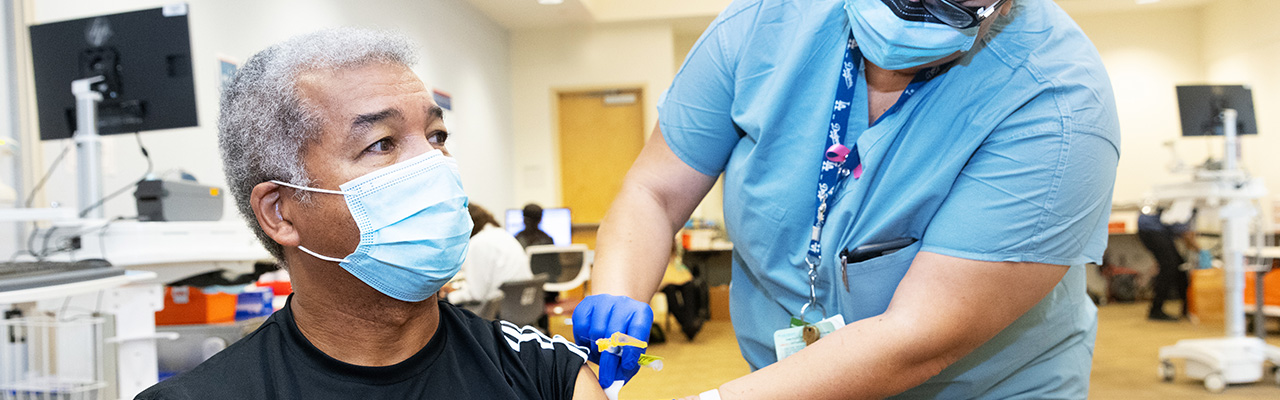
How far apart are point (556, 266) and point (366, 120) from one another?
425 centimetres

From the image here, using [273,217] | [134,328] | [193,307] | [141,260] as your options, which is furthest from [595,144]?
[273,217]

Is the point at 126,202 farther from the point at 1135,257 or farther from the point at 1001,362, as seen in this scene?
the point at 1135,257

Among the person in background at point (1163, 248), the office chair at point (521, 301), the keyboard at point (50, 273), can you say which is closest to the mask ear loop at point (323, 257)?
the keyboard at point (50, 273)

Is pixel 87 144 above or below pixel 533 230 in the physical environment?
above

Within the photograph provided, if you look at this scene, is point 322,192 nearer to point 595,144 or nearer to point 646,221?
point 646,221

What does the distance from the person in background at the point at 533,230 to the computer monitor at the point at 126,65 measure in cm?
303

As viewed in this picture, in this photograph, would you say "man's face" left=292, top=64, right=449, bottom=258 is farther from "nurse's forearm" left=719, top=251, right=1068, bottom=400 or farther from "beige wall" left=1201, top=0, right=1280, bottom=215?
"beige wall" left=1201, top=0, right=1280, bottom=215

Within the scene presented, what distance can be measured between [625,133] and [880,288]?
7315 millimetres

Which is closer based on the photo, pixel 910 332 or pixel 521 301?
pixel 910 332

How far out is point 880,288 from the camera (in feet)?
3.41

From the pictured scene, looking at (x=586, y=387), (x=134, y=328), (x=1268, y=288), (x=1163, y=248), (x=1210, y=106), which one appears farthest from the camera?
(x=1163, y=248)

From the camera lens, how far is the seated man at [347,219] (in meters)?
0.89

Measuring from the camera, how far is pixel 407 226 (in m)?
0.94

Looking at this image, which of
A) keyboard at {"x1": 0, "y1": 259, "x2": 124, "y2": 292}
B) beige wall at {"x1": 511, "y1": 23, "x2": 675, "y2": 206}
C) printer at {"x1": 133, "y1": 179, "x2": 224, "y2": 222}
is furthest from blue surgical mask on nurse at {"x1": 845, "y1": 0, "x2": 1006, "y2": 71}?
beige wall at {"x1": 511, "y1": 23, "x2": 675, "y2": 206}
